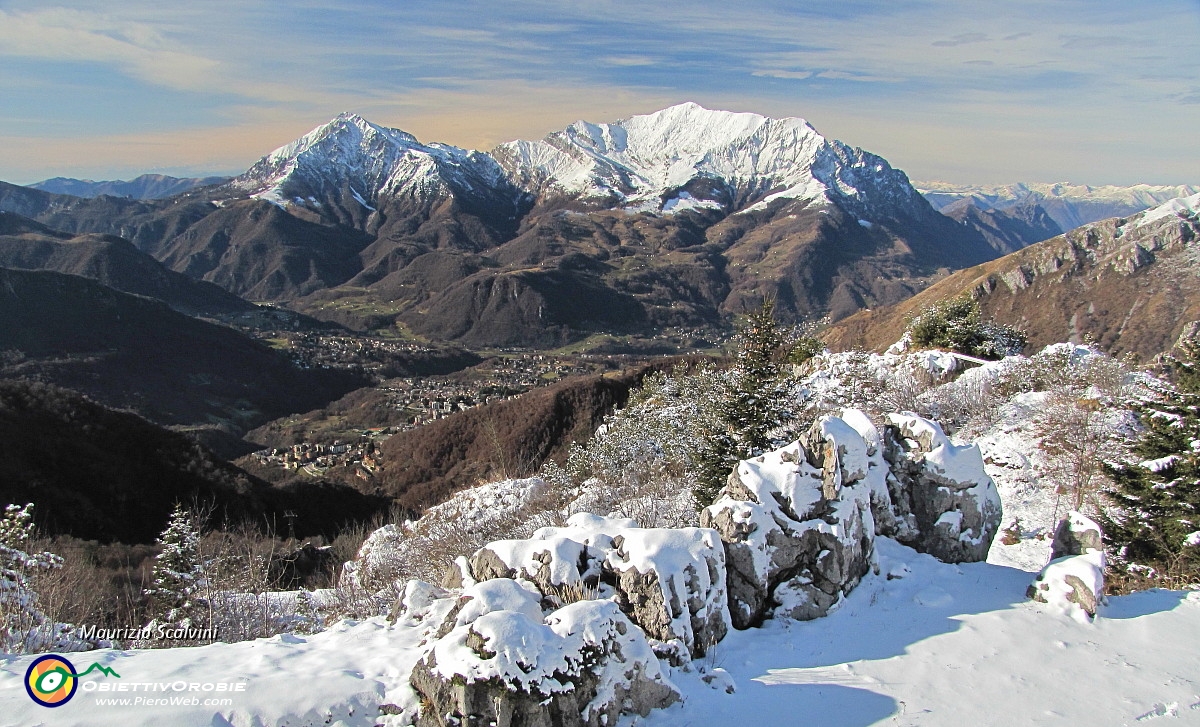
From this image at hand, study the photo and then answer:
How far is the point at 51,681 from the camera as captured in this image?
764 centimetres

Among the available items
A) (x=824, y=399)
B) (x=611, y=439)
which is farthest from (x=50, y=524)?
(x=824, y=399)

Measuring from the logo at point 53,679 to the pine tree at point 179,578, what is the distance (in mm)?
6552

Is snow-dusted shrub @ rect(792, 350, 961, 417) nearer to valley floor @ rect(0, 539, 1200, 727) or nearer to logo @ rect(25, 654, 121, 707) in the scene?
valley floor @ rect(0, 539, 1200, 727)

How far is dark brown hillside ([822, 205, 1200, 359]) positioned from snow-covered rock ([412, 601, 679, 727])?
271ft

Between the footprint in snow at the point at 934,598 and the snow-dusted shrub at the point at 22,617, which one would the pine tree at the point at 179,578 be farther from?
the footprint in snow at the point at 934,598

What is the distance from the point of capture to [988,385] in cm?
2917

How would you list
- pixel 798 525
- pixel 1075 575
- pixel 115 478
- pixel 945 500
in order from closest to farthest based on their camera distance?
pixel 1075 575, pixel 798 525, pixel 945 500, pixel 115 478

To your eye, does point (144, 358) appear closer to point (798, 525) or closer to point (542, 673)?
point (798, 525)

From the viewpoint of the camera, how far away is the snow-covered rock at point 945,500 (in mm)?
13711

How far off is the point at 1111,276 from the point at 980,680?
138 meters

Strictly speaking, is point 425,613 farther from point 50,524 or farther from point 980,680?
point 50,524

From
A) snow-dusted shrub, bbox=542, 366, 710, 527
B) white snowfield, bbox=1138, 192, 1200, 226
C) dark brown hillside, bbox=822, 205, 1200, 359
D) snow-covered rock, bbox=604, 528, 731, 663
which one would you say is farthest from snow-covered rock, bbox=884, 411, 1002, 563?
white snowfield, bbox=1138, 192, 1200, 226

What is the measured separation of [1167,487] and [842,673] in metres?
10.6

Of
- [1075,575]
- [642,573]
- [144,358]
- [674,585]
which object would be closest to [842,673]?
[674,585]
